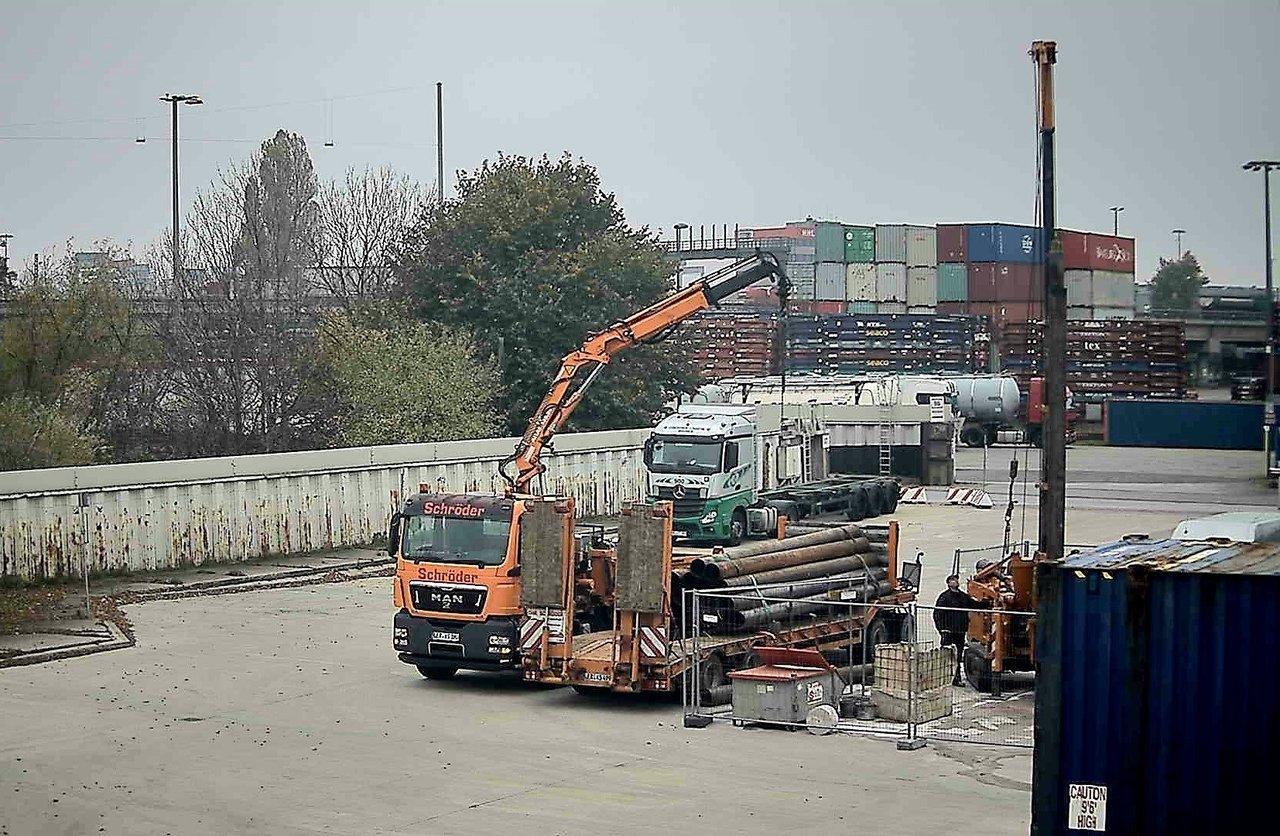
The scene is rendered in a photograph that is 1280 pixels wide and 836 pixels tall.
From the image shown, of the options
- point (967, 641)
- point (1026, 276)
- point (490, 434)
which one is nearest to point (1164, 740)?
point (967, 641)

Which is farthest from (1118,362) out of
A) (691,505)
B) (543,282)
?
(691,505)

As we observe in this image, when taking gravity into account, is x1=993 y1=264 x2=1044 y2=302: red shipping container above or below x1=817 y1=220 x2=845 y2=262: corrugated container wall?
below

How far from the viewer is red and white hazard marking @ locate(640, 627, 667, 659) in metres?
18.8

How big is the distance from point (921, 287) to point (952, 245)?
8.94 feet

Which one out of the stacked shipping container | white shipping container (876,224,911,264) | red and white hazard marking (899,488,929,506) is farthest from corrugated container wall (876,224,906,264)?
red and white hazard marking (899,488,929,506)

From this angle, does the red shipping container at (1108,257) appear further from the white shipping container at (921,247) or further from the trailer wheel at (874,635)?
the trailer wheel at (874,635)

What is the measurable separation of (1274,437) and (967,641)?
3247 cm

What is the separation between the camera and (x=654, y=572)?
18688 mm

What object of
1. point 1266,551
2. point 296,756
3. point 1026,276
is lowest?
point 296,756

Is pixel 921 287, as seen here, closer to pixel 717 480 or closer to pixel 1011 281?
pixel 1011 281

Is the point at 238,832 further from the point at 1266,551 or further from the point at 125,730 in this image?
the point at 1266,551

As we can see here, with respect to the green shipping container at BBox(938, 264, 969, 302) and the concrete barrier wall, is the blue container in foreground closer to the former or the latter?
the concrete barrier wall

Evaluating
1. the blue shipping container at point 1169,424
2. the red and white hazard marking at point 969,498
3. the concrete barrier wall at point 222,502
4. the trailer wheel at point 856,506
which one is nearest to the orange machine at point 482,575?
the concrete barrier wall at point 222,502

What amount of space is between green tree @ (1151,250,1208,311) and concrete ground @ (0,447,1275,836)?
11.8 m
